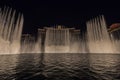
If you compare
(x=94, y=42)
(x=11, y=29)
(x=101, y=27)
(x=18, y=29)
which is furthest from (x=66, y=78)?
(x=94, y=42)

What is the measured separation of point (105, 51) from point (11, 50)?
78.9m

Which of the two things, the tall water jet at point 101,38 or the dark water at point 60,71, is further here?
the tall water jet at point 101,38

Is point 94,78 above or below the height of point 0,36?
below

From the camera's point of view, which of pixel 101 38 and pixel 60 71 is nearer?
pixel 60 71

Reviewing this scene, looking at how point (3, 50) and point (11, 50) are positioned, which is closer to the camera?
point (3, 50)

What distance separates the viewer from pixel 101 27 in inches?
4729

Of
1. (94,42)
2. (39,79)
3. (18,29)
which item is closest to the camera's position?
(39,79)

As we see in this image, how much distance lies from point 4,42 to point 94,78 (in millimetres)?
78905

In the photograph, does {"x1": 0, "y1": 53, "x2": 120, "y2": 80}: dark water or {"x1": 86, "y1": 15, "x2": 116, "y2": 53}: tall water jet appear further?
{"x1": 86, "y1": 15, "x2": 116, "y2": 53}: tall water jet

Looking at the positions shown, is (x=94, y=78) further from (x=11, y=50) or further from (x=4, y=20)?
(x=11, y=50)

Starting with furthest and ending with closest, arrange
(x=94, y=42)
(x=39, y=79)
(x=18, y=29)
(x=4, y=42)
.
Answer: (x=94, y=42), (x=18, y=29), (x=4, y=42), (x=39, y=79)

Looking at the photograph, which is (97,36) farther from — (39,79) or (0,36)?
(39,79)

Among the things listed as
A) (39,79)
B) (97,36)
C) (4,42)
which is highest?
(97,36)

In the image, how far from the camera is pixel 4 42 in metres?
85.6
